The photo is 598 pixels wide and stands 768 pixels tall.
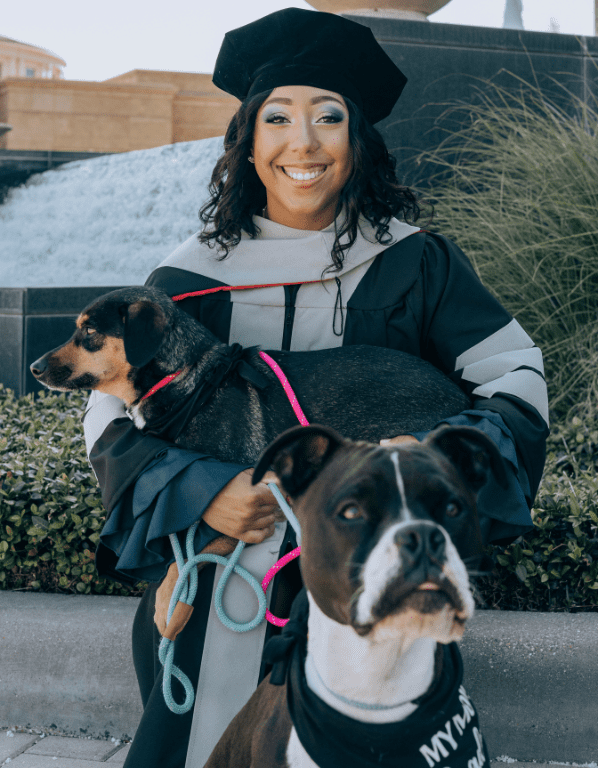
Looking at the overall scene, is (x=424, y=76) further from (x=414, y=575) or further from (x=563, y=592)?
(x=414, y=575)

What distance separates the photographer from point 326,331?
2.44 m

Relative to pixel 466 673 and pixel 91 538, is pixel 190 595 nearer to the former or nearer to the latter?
pixel 466 673

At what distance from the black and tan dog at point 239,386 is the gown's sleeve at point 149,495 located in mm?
202

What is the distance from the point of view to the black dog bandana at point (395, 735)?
135 centimetres

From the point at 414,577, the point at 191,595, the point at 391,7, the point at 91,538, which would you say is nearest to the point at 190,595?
the point at 191,595

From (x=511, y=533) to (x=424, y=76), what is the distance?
523cm

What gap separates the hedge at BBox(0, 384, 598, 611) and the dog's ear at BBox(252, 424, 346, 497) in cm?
167

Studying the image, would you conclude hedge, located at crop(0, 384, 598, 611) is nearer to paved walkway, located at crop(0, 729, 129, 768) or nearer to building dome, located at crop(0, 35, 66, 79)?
paved walkway, located at crop(0, 729, 129, 768)

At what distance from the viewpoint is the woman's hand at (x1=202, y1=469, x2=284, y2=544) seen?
6.26ft

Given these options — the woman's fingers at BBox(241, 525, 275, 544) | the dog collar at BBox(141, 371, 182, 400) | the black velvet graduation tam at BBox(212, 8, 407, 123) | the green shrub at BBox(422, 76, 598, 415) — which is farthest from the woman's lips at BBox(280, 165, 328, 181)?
the green shrub at BBox(422, 76, 598, 415)

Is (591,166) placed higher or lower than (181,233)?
higher

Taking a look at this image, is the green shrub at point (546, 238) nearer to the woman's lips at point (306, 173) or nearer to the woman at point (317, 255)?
the woman at point (317, 255)

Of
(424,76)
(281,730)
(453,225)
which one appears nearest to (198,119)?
(424,76)

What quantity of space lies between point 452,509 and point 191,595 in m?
0.90
